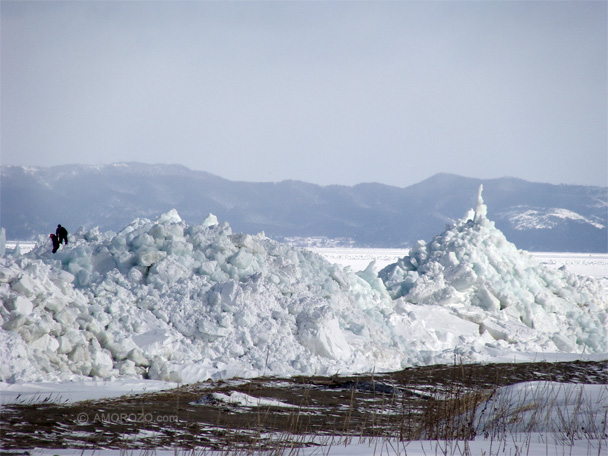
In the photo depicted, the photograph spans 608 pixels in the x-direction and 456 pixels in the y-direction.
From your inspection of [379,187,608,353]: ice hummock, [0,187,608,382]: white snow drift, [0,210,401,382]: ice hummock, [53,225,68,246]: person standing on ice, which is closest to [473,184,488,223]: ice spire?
[379,187,608,353]: ice hummock

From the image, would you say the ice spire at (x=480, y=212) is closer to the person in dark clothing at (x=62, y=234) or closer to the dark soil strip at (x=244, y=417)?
the dark soil strip at (x=244, y=417)

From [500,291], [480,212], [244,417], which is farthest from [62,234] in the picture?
[480,212]

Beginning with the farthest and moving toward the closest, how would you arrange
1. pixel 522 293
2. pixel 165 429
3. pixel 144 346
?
1. pixel 522 293
2. pixel 144 346
3. pixel 165 429

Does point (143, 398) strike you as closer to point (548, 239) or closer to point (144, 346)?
point (144, 346)

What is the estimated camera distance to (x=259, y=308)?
8.63 meters

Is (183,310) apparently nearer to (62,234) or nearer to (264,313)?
(264,313)

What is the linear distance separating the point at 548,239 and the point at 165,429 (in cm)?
11698

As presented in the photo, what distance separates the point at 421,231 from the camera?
12975 centimetres

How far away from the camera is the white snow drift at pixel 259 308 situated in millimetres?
6910

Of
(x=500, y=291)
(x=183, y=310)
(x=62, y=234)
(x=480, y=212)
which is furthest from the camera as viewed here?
(x=480, y=212)

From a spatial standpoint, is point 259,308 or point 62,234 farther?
point 62,234

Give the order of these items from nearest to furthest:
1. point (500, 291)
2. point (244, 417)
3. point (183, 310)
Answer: point (244, 417), point (183, 310), point (500, 291)

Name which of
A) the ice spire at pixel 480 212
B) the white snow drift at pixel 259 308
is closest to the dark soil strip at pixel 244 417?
the white snow drift at pixel 259 308

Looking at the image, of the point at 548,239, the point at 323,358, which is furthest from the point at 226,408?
the point at 548,239
